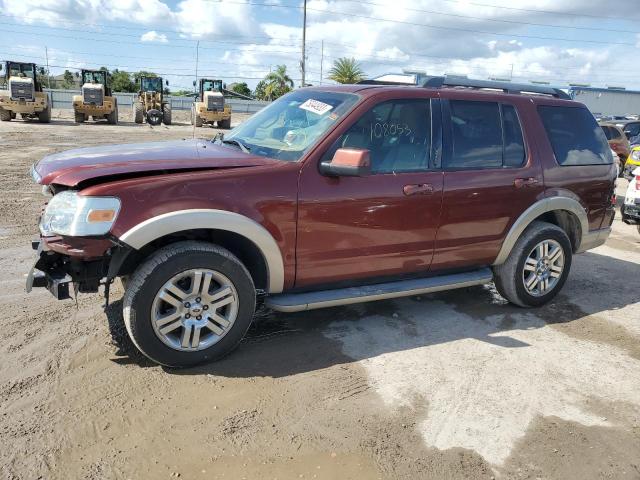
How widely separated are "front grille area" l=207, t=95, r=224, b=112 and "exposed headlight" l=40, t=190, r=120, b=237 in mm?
27060

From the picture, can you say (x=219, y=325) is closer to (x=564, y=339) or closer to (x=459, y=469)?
Result: (x=459, y=469)

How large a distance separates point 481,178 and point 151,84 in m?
28.3

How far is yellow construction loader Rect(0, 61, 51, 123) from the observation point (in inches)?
982

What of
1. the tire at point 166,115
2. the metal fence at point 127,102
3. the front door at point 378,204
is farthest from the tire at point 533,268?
the metal fence at point 127,102

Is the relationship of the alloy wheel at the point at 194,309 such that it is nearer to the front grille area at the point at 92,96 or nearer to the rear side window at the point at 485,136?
the rear side window at the point at 485,136

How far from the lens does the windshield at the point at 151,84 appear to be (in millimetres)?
29484

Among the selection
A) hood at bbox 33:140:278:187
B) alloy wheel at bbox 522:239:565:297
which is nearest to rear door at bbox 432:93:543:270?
alloy wheel at bbox 522:239:565:297

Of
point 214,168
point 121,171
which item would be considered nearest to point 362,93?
point 214,168

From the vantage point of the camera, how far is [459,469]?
2.83 metres

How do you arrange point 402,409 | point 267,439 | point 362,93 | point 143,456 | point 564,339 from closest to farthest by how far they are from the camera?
point 143,456 < point 267,439 < point 402,409 < point 362,93 < point 564,339

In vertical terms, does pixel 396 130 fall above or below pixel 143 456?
above

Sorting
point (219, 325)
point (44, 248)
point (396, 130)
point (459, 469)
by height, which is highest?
point (396, 130)

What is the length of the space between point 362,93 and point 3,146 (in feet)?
51.3

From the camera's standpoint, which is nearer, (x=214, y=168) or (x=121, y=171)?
(x=121, y=171)
